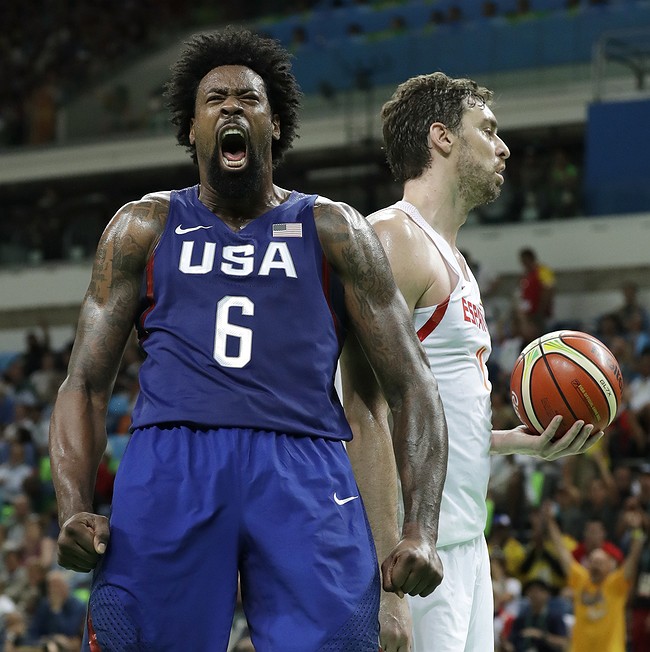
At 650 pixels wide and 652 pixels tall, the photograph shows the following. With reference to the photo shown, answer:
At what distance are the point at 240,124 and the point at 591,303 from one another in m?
12.3

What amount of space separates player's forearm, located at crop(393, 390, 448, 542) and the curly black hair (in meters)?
0.79

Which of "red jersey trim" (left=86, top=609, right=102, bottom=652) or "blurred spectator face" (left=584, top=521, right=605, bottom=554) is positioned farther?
"blurred spectator face" (left=584, top=521, right=605, bottom=554)

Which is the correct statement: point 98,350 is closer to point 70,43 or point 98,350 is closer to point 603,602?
point 603,602

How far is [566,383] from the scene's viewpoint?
413 cm

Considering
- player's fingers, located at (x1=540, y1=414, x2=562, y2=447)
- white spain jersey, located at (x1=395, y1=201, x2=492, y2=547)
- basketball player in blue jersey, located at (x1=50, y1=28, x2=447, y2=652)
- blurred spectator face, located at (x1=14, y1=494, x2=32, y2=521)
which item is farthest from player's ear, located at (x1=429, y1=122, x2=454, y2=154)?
blurred spectator face, located at (x1=14, y1=494, x2=32, y2=521)

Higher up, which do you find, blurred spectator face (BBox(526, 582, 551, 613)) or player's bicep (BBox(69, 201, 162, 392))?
player's bicep (BBox(69, 201, 162, 392))

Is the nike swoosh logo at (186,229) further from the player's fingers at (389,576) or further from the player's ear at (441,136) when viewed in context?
the player's ear at (441,136)

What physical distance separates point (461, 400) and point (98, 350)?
4.14 feet

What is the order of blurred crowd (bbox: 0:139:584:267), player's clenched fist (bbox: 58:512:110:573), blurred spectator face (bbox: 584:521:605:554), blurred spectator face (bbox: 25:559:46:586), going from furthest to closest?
1. blurred crowd (bbox: 0:139:584:267)
2. blurred spectator face (bbox: 25:559:46:586)
3. blurred spectator face (bbox: 584:521:605:554)
4. player's clenched fist (bbox: 58:512:110:573)

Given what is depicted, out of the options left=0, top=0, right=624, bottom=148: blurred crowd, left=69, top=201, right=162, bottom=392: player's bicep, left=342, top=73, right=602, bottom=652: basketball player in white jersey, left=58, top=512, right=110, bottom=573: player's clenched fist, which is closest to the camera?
left=58, top=512, right=110, bottom=573: player's clenched fist

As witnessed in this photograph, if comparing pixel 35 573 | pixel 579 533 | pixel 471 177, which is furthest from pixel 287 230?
pixel 35 573

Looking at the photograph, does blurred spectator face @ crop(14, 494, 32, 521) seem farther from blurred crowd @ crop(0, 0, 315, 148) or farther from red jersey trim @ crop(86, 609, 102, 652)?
red jersey trim @ crop(86, 609, 102, 652)

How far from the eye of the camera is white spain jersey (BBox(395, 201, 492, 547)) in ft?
12.6

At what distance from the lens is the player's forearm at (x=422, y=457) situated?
9.52ft
